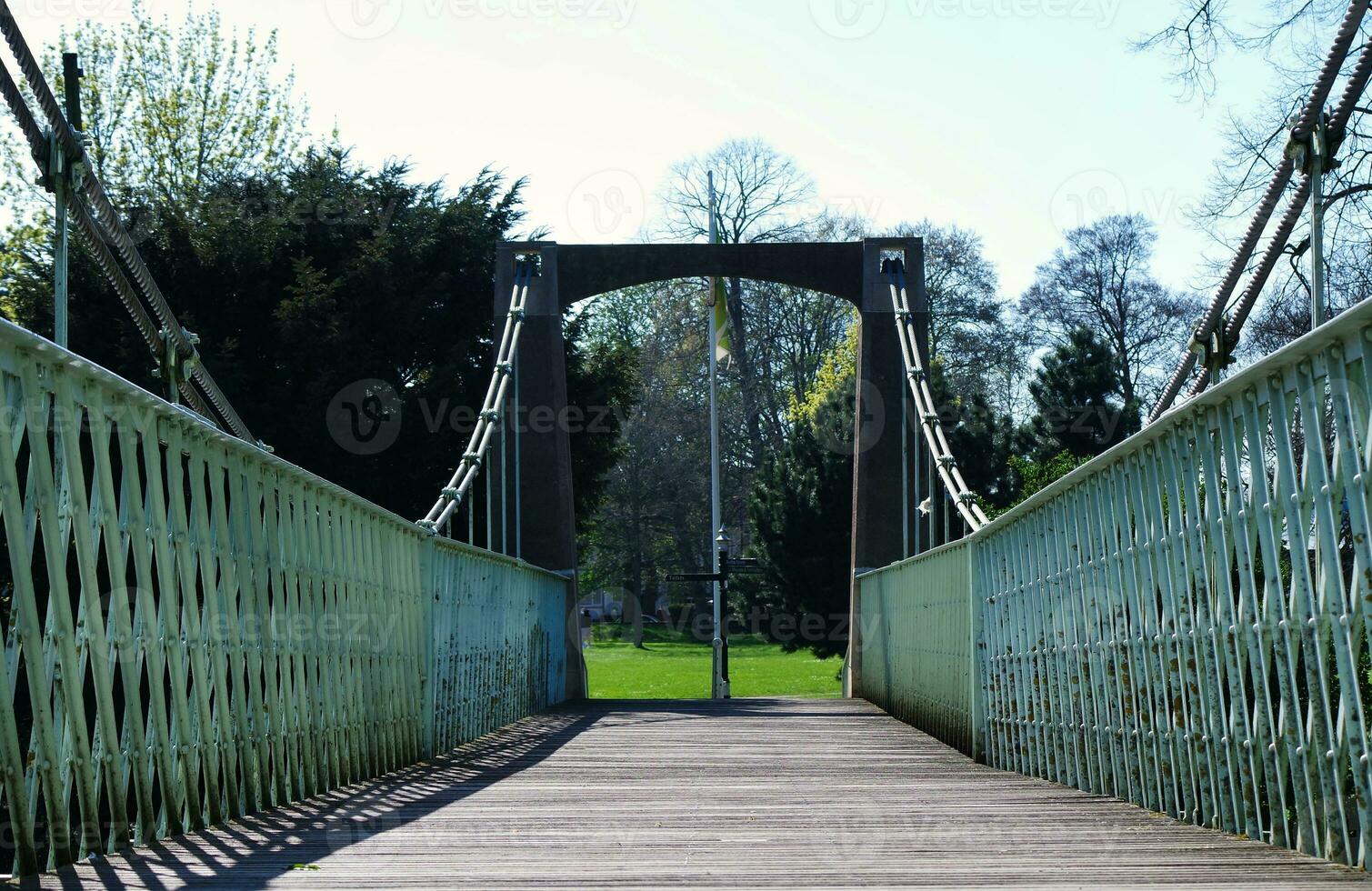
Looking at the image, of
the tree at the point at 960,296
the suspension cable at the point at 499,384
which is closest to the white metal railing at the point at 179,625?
the suspension cable at the point at 499,384

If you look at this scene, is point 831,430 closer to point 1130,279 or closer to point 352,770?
point 1130,279

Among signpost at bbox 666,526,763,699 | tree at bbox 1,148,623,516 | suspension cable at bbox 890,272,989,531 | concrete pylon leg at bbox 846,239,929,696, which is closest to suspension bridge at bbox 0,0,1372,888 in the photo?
suspension cable at bbox 890,272,989,531

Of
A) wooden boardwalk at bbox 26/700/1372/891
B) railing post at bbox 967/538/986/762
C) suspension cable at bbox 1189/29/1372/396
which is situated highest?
suspension cable at bbox 1189/29/1372/396

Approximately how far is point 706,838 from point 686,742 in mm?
4169

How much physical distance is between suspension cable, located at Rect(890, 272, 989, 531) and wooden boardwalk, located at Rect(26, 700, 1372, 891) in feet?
9.63

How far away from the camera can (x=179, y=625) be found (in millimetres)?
3664

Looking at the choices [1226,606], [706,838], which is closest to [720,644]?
[706,838]

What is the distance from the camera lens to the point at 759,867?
3105 millimetres

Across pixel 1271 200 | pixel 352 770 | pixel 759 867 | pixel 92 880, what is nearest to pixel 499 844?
pixel 759 867

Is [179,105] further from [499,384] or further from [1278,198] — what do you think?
[1278,198]

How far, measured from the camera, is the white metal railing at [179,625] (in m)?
2.89

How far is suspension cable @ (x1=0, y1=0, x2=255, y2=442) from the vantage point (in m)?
5.64

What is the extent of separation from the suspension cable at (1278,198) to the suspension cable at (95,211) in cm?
404

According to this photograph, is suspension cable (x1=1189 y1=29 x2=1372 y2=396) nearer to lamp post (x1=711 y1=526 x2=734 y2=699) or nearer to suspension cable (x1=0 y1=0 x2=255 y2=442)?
suspension cable (x1=0 y1=0 x2=255 y2=442)
